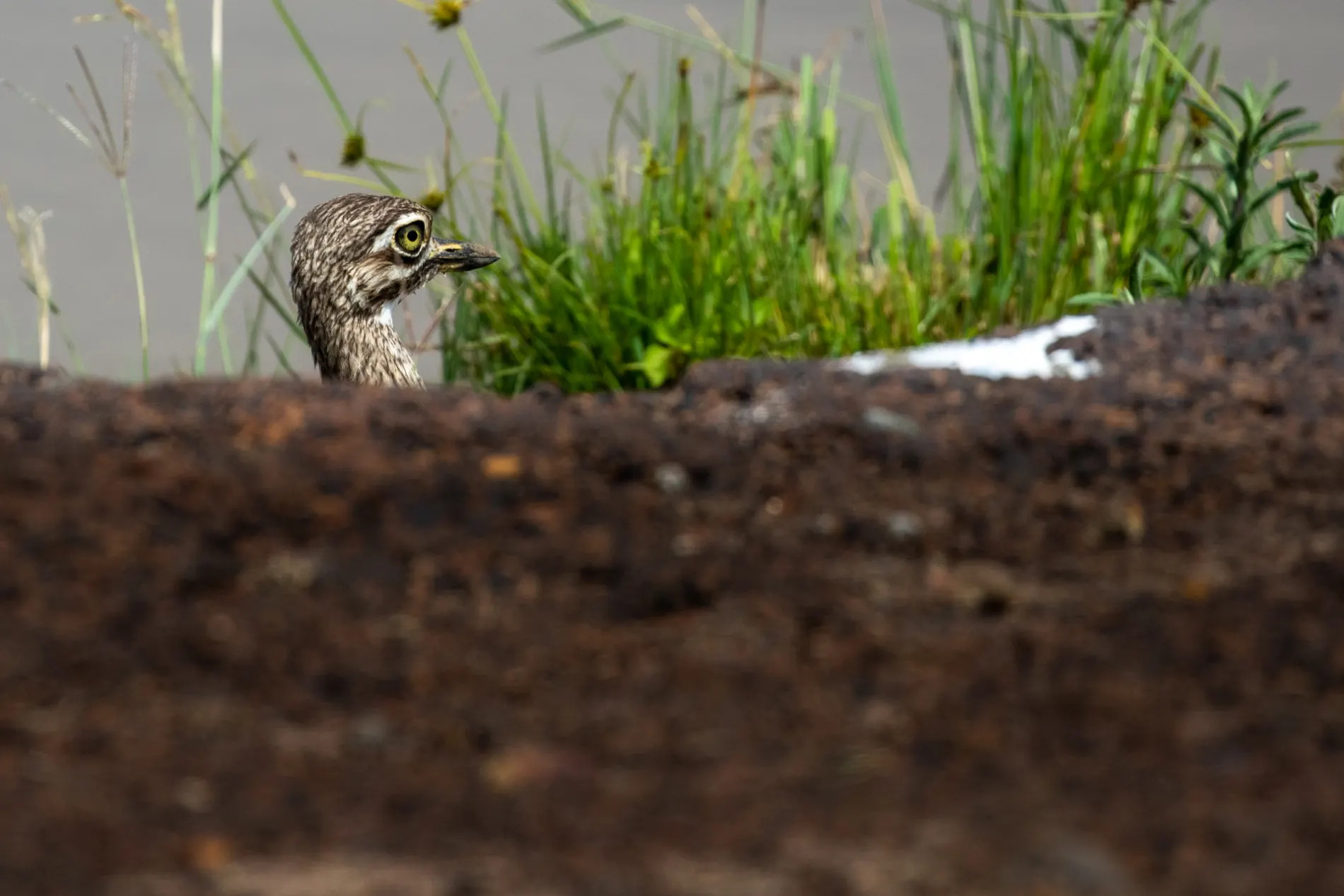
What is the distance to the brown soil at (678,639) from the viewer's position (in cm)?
146

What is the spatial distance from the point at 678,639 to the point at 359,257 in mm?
3339

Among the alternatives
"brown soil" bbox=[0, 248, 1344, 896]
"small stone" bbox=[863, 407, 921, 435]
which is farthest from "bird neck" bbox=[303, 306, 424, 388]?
"small stone" bbox=[863, 407, 921, 435]

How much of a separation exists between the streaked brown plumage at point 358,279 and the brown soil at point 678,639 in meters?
2.07

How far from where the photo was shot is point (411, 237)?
16.7ft

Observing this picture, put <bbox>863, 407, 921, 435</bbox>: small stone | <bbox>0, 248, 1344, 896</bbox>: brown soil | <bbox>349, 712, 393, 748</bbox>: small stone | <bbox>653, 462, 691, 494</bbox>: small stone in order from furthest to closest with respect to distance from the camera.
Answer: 1. <bbox>863, 407, 921, 435</bbox>: small stone
2. <bbox>653, 462, 691, 494</bbox>: small stone
3. <bbox>349, 712, 393, 748</bbox>: small stone
4. <bbox>0, 248, 1344, 896</bbox>: brown soil

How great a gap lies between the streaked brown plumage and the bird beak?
0.22ft

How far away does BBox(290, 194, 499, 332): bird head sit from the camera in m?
4.91

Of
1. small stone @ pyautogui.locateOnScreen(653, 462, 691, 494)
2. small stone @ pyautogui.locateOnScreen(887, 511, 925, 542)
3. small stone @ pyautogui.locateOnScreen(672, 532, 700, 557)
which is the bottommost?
small stone @ pyautogui.locateOnScreen(887, 511, 925, 542)

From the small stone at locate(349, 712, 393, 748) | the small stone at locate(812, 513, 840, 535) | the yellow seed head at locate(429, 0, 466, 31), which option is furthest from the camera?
the yellow seed head at locate(429, 0, 466, 31)

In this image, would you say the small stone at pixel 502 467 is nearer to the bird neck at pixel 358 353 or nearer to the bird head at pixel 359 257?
the bird neck at pixel 358 353

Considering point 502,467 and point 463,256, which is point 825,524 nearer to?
point 502,467

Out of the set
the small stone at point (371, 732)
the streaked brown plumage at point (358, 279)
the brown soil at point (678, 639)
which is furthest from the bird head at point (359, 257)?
the small stone at point (371, 732)

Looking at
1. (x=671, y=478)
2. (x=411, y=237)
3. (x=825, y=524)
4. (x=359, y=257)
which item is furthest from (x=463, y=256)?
(x=825, y=524)

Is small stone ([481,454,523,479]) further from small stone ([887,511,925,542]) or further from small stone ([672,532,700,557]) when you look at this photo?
small stone ([887,511,925,542])
